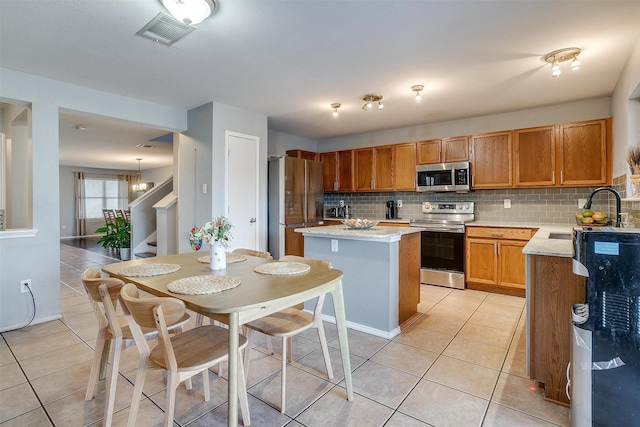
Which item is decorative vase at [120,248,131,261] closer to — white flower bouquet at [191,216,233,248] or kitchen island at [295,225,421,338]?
kitchen island at [295,225,421,338]

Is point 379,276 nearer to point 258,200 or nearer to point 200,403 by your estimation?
point 200,403

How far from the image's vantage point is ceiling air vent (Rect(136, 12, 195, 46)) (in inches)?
84.2

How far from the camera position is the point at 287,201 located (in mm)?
4914

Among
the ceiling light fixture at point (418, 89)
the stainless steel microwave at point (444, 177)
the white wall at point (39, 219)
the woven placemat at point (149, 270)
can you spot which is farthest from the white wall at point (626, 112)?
the white wall at point (39, 219)

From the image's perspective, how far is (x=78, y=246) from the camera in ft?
27.6

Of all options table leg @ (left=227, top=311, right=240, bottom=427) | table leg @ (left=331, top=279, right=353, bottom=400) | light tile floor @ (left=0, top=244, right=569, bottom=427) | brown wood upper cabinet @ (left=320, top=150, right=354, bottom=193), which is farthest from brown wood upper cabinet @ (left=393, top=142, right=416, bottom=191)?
table leg @ (left=227, top=311, right=240, bottom=427)

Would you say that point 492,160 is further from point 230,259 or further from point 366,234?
point 230,259

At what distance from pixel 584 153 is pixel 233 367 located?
445 cm

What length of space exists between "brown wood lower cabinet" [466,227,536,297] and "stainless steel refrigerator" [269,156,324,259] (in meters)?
2.49

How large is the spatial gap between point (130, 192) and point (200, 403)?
1157cm

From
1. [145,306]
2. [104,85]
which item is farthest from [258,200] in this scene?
[145,306]

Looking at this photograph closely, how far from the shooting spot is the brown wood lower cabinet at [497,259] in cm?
388

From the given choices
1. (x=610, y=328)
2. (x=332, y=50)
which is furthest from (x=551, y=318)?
(x=332, y=50)

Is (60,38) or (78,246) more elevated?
(60,38)
